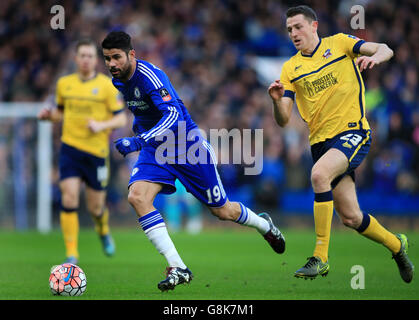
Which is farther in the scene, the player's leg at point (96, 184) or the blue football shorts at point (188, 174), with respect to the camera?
the player's leg at point (96, 184)

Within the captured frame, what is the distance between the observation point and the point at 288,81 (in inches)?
315

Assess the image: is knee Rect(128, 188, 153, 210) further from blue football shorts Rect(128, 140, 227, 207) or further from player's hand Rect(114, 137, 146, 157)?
player's hand Rect(114, 137, 146, 157)

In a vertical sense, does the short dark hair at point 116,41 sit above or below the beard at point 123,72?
above

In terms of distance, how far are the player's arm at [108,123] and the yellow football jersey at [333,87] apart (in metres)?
3.56

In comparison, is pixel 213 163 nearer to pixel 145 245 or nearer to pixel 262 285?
pixel 262 285

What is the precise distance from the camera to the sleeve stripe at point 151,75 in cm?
723

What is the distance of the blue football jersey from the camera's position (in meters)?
7.14

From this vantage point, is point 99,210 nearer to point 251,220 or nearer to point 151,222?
point 251,220

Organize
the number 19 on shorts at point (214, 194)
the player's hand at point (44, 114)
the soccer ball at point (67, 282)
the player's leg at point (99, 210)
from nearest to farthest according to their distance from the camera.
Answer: the soccer ball at point (67, 282)
the number 19 on shorts at point (214, 194)
the player's hand at point (44, 114)
the player's leg at point (99, 210)

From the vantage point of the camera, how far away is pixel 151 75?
7.27 metres

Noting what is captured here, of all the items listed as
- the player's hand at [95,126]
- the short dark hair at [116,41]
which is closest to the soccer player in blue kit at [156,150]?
the short dark hair at [116,41]

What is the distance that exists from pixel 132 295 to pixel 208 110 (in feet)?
42.0

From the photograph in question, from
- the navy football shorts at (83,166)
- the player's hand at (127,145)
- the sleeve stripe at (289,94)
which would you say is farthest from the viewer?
the navy football shorts at (83,166)

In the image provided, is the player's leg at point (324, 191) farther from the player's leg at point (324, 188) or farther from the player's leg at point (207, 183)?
the player's leg at point (207, 183)
